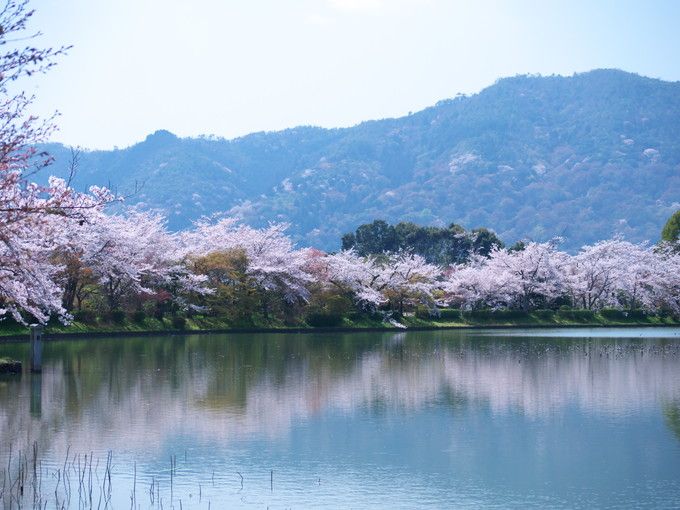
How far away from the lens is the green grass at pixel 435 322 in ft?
140

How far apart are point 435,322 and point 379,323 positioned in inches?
161

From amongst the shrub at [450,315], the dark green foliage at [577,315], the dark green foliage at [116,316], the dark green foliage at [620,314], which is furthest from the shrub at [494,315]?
the dark green foliage at [116,316]

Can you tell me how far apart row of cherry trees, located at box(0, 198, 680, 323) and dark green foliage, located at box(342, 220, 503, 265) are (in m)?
22.7

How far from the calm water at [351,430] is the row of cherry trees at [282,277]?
13294mm

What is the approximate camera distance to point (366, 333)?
163 feet

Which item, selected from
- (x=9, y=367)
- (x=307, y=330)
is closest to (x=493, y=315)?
(x=307, y=330)

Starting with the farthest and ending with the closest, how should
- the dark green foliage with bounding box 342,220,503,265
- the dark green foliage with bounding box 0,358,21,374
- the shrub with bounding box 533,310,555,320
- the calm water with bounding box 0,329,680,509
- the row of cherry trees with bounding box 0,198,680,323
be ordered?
1. the dark green foliage with bounding box 342,220,503,265
2. the shrub with bounding box 533,310,555,320
3. the row of cherry trees with bounding box 0,198,680,323
4. the dark green foliage with bounding box 0,358,21,374
5. the calm water with bounding box 0,329,680,509

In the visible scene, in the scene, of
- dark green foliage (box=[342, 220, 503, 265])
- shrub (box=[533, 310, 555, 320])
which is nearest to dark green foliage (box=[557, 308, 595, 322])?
shrub (box=[533, 310, 555, 320])

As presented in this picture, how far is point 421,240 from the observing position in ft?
328

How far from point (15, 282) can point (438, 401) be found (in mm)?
→ 10039

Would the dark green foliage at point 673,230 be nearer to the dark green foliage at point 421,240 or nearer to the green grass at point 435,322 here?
the green grass at point 435,322

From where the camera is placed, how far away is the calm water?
11852 mm

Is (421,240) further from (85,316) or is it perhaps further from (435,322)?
(85,316)

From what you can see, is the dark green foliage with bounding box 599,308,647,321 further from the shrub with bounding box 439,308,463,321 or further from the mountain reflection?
the mountain reflection
